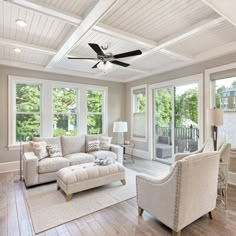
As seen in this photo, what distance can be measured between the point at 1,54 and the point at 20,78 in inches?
30.1

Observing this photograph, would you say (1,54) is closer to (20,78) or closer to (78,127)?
(20,78)

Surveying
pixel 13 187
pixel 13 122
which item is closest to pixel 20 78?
pixel 13 122

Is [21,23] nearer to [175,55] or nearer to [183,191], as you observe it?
[175,55]

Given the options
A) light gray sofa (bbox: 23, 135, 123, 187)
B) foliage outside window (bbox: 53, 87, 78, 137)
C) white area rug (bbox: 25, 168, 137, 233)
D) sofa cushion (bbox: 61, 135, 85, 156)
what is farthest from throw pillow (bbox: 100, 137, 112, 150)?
white area rug (bbox: 25, 168, 137, 233)

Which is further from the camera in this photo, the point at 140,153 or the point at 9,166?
the point at 140,153

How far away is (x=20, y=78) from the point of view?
15.5 feet

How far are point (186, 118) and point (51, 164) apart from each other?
368 cm

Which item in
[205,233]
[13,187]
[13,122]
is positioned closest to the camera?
[205,233]

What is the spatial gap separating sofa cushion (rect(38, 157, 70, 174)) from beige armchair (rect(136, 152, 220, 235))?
215 centimetres

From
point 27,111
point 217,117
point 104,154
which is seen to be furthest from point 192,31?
point 27,111

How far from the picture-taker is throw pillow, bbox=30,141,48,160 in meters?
3.78

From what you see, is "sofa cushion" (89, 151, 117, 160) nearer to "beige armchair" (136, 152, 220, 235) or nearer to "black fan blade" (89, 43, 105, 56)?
"beige armchair" (136, 152, 220, 235)

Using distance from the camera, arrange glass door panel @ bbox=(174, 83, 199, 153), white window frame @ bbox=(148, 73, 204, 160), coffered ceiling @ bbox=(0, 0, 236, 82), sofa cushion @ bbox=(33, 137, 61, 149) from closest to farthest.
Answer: coffered ceiling @ bbox=(0, 0, 236, 82)
sofa cushion @ bbox=(33, 137, 61, 149)
white window frame @ bbox=(148, 73, 204, 160)
glass door panel @ bbox=(174, 83, 199, 153)

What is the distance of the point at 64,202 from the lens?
2.83 metres
